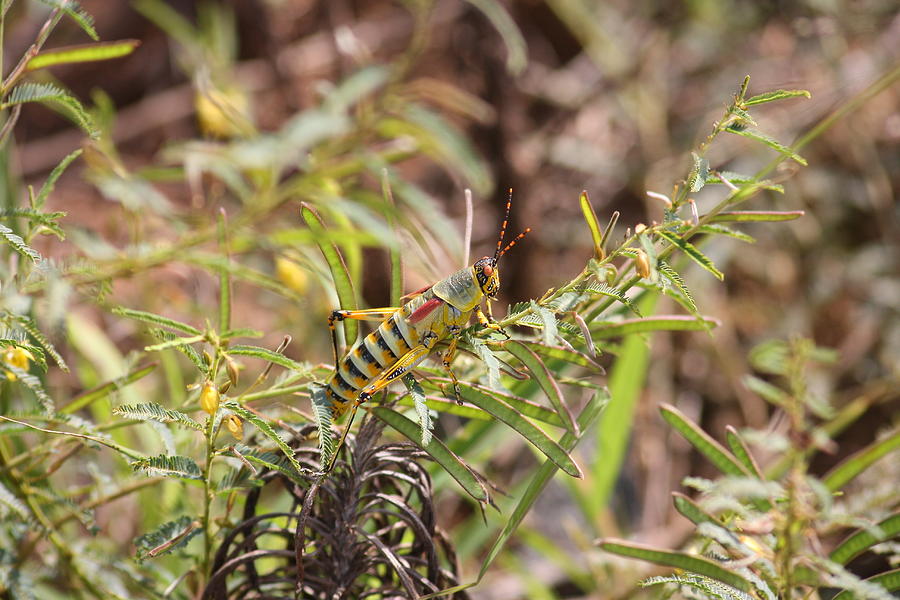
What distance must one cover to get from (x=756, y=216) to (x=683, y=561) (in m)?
0.35

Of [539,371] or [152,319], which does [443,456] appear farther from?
[152,319]

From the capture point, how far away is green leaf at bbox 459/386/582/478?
26.8 inches

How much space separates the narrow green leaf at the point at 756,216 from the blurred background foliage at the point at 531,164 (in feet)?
2.08

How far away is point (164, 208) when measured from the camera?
1204 millimetres

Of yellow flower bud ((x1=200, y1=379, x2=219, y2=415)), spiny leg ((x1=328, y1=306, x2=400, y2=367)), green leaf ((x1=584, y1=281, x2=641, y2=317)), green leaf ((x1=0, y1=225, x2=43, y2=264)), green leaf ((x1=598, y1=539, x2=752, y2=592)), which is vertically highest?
green leaf ((x1=584, y1=281, x2=641, y2=317))

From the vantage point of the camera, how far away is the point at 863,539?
775 mm

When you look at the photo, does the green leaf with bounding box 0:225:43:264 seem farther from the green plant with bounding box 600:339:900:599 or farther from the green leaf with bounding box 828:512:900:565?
the green leaf with bounding box 828:512:900:565

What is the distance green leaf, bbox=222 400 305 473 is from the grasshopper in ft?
0.18

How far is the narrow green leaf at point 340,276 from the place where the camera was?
734 millimetres

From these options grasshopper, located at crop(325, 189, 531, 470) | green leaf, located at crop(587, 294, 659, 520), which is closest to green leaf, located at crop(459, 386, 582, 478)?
grasshopper, located at crop(325, 189, 531, 470)

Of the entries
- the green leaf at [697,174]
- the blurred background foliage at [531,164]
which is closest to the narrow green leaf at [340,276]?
the green leaf at [697,174]

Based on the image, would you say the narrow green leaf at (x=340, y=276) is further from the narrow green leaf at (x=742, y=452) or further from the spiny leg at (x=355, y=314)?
the narrow green leaf at (x=742, y=452)

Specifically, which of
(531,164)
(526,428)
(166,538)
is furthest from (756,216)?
(531,164)

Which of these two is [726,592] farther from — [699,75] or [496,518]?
[699,75]
